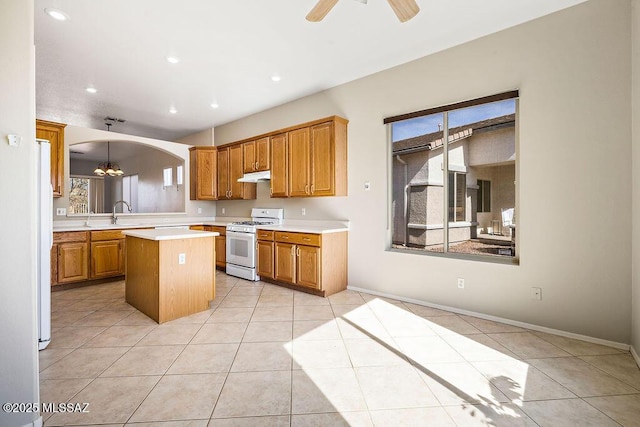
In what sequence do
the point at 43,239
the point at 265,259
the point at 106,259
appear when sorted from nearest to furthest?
the point at 43,239
the point at 265,259
the point at 106,259

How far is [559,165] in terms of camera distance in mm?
2570

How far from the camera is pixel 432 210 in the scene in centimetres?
362

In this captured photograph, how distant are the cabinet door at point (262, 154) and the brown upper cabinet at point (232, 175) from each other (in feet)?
1.57

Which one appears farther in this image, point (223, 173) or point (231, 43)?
point (223, 173)

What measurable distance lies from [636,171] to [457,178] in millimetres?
1424

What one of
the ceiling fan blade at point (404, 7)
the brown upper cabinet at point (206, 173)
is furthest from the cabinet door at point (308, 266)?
the brown upper cabinet at point (206, 173)

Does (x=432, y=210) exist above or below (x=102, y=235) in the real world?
above

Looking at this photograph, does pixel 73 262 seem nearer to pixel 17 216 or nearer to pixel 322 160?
pixel 17 216

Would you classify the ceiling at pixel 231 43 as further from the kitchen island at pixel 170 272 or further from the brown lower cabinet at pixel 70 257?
the brown lower cabinet at pixel 70 257

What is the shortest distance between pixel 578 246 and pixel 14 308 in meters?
3.90

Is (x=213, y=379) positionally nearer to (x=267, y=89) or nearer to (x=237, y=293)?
(x=237, y=293)

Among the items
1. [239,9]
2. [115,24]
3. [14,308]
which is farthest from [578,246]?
[115,24]

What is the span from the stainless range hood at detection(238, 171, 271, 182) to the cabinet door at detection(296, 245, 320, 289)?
147cm

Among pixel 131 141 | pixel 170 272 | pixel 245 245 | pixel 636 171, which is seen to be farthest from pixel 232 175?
pixel 636 171
